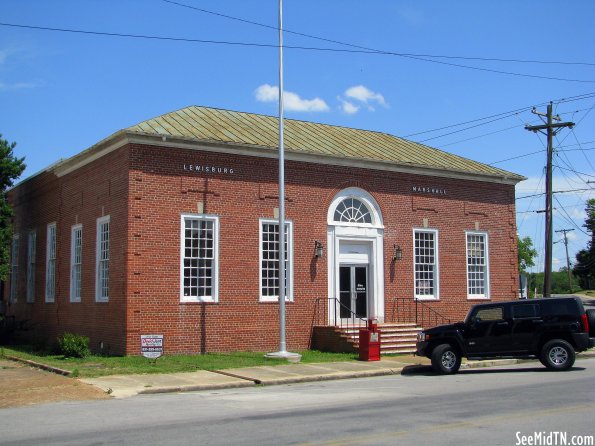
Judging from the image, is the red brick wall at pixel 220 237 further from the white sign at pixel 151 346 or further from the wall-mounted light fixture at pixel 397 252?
the white sign at pixel 151 346

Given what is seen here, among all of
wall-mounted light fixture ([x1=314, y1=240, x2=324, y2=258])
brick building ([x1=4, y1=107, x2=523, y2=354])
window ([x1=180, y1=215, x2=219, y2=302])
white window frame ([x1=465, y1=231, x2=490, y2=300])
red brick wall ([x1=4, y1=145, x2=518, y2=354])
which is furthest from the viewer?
white window frame ([x1=465, y1=231, x2=490, y2=300])

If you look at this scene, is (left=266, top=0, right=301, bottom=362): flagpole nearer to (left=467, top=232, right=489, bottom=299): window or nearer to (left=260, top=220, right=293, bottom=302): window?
(left=260, top=220, right=293, bottom=302): window

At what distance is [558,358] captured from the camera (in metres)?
17.3

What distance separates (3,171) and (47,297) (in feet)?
16.5

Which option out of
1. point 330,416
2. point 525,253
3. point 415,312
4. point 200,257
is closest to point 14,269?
→ point 200,257

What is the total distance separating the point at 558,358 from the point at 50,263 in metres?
18.5

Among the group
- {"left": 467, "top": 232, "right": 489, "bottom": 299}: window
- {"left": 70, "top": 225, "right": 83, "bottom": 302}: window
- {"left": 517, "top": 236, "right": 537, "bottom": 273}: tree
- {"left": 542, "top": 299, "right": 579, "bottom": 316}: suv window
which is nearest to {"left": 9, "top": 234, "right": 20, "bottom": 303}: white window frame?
{"left": 70, "top": 225, "right": 83, "bottom": 302}: window

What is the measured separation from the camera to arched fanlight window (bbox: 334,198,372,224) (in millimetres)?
24328

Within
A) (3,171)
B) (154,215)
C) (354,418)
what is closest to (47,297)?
(3,171)

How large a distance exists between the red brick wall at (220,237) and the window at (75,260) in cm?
39

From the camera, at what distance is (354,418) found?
10.2 metres

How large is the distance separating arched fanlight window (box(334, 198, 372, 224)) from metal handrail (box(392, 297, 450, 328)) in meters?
3.15

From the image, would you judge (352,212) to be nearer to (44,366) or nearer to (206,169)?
(206,169)

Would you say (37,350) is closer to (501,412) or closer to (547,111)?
(501,412)
